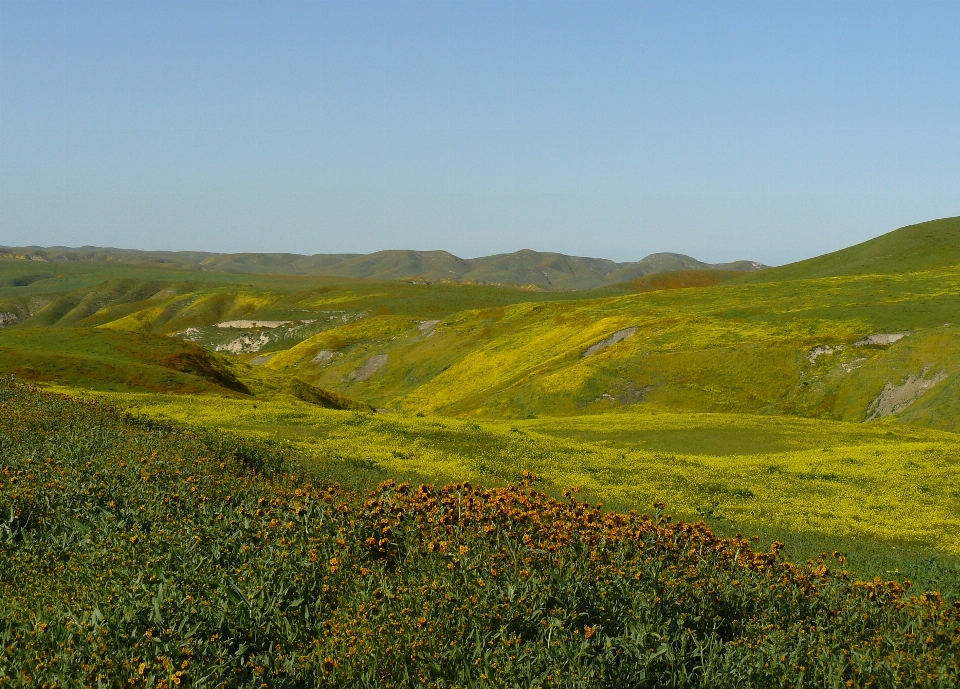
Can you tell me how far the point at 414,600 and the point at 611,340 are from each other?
98.5 meters

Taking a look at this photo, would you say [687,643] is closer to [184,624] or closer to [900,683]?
[900,683]

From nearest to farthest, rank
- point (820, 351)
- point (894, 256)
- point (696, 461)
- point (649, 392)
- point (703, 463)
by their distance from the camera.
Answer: point (703, 463), point (696, 461), point (649, 392), point (820, 351), point (894, 256)

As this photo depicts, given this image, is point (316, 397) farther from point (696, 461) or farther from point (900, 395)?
point (900, 395)

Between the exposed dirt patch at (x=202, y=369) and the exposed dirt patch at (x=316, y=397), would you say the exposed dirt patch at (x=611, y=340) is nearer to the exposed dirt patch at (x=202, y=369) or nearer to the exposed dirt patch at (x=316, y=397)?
the exposed dirt patch at (x=316, y=397)

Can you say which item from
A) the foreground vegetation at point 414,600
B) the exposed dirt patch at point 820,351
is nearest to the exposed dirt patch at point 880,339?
the exposed dirt patch at point 820,351

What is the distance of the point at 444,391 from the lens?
108m

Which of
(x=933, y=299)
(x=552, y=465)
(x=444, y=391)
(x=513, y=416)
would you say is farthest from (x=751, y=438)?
(x=933, y=299)

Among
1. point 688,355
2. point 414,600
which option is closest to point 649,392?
point 688,355

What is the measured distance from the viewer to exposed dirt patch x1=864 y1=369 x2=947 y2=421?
7069 centimetres

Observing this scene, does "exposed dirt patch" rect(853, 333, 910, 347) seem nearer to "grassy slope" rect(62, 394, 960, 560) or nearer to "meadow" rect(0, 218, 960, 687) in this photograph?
"grassy slope" rect(62, 394, 960, 560)

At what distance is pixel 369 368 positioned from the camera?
134 m

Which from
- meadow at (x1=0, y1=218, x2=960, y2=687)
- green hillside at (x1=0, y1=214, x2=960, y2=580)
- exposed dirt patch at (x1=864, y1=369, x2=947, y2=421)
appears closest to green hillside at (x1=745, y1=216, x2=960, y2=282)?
green hillside at (x1=0, y1=214, x2=960, y2=580)

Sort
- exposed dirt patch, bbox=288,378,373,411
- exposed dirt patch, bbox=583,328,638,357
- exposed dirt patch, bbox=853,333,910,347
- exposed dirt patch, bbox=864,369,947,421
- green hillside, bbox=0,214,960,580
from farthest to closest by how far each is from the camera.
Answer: exposed dirt patch, bbox=583,328,638,357, exposed dirt patch, bbox=853,333,910,347, exposed dirt patch, bbox=288,378,373,411, exposed dirt patch, bbox=864,369,947,421, green hillside, bbox=0,214,960,580

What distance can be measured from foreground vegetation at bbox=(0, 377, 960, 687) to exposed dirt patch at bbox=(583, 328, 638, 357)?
91.5 m
